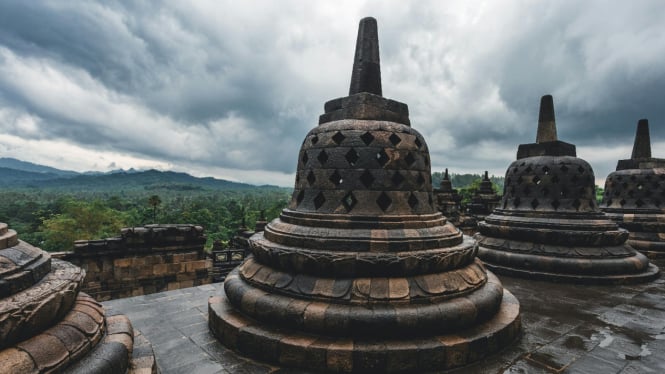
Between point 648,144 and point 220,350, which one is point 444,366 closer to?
point 220,350

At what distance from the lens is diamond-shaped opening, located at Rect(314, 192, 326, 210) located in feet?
14.5

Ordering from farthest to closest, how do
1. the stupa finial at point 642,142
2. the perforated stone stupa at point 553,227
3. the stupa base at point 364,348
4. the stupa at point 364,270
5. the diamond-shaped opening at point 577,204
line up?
the stupa finial at point 642,142
the diamond-shaped opening at point 577,204
the perforated stone stupa at point 553,227
the stupa at point 364,270
the stupa base at point 364,348

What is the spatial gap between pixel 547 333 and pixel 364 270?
8.22 feet

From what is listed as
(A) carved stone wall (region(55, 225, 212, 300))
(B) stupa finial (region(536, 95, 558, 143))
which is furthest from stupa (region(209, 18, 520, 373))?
(B) stupa finial (region(536, 95, 558, 143))

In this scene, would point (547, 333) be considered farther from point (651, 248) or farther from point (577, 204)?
point (651, 248)

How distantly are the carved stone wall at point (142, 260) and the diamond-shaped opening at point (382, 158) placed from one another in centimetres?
615

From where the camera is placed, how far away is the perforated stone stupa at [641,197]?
30.9 feet

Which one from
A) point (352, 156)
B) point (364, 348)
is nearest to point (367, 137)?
point (352, 156)

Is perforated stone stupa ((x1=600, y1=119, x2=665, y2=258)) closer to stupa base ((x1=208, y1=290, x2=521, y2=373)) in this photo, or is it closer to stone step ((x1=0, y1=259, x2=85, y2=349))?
stupa base ((x1=208, y1=290, x2=521, y2=373))

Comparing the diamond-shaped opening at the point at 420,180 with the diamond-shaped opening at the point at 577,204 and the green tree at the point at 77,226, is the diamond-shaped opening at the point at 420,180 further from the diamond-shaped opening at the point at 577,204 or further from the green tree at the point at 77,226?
the green tree at the point at 77,226

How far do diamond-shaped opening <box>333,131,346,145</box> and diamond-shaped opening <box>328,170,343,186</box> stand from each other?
0.41 meters

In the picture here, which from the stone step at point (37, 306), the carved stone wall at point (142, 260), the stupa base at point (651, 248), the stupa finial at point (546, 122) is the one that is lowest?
the carved stone wall at point (142, 260)

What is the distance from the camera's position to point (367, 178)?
4.32m

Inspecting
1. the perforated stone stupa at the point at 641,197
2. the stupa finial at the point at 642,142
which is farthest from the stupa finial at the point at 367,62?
the stupa finial at the point at 642,142
